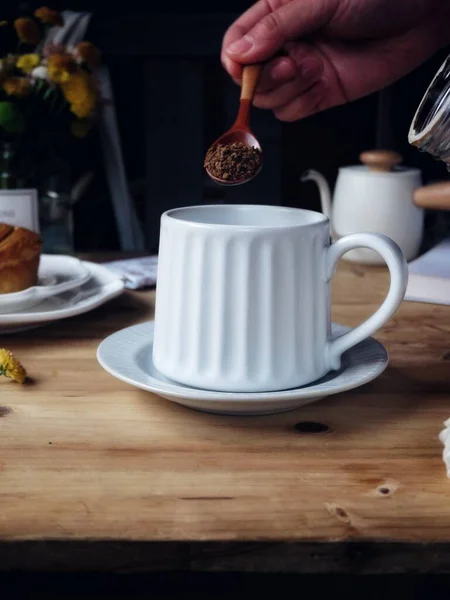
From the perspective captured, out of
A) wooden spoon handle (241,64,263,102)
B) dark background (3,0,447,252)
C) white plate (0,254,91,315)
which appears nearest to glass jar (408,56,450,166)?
wooden spoon handle (241,64,263,102)

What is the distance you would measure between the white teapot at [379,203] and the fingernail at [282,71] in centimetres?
19

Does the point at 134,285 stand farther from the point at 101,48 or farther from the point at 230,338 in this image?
the point at 101,48

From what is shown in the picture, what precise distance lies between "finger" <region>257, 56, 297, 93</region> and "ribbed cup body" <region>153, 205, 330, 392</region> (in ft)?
1.84

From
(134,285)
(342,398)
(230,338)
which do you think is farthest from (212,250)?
(134,285)

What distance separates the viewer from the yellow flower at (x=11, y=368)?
665 millimetres

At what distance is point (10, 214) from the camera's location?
1.13 meters

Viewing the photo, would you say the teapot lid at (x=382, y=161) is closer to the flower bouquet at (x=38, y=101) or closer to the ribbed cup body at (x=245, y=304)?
the flower bouquet at (x=38, y=101)

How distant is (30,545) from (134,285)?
0.60 m

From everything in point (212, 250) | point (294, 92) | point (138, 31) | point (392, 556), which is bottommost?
point (392, 556)

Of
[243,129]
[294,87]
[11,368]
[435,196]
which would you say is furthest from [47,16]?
[11,368]

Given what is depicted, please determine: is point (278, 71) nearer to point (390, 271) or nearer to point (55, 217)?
point (55, 217)

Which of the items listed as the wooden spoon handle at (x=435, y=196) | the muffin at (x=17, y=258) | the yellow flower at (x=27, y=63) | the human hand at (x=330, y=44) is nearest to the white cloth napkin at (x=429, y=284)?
the wooden spoon handle at (x=435, y=196)

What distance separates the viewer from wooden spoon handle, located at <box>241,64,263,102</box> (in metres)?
0.91

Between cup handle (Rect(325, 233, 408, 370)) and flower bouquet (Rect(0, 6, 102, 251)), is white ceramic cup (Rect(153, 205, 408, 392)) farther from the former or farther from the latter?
flower bouquet (Rect(0, 6, 102, 251))
